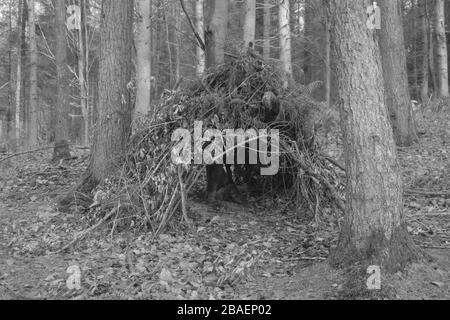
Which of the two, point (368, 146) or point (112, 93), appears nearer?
point (368, 146)

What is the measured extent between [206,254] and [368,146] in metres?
2.31

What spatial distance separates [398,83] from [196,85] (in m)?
5.09

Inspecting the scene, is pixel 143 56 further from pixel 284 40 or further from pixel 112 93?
pixel 284 40

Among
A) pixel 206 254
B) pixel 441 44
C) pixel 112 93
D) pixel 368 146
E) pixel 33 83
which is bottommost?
pixel 206 254

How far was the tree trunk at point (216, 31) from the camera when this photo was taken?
7.43 meters

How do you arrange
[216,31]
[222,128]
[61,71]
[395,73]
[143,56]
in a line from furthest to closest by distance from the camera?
[143,56] → [61,71] → [395,73] → [216,31] → [222,128]

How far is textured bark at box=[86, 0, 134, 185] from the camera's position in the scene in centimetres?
738

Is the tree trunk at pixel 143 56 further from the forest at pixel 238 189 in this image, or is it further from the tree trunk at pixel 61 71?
A: the forest at pixel 238 189

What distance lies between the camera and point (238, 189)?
26.8ft

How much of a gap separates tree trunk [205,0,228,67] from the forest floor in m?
2.25

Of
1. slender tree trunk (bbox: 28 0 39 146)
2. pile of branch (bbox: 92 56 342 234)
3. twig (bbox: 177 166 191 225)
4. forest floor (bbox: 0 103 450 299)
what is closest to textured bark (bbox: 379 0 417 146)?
forest floor (bbox: 0 103 450 299)

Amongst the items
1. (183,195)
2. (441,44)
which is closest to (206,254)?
→ (183,195)

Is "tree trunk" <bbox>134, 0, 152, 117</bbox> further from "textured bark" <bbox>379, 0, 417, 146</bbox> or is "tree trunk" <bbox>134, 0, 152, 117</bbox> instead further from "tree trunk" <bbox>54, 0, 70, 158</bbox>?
"textured bark" <bbox>379, 0, 417, 146</bbox>

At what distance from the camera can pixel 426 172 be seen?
878cm
